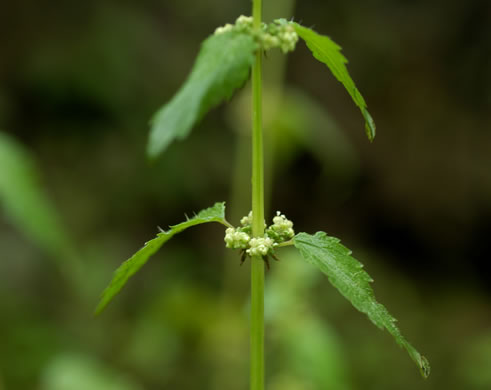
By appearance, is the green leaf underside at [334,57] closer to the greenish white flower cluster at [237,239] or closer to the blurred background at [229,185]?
the greenish white flower cluster at [237,239]

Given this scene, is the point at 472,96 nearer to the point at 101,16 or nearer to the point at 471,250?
the point at 471,250

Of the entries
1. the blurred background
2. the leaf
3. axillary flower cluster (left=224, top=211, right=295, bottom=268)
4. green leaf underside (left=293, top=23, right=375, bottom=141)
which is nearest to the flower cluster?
axillary flower cluster (left=224, top=211, right=295, bottom=268)

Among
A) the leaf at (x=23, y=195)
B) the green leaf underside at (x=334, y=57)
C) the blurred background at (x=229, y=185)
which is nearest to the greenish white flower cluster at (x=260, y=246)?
the green leaf underside at (x=334, y=57)

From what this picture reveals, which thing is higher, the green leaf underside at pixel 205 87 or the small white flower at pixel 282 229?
the green leaf underside at pixel 205 87

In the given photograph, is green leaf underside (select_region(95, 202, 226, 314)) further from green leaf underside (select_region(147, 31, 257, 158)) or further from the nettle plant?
green leaf underside (select_region(147, 31, 257, 158))

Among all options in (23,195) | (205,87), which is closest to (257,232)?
(205,87)

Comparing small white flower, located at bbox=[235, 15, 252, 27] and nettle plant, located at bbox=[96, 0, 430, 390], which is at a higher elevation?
small white flower, located at bbox=[235, 15, 252, 27]
